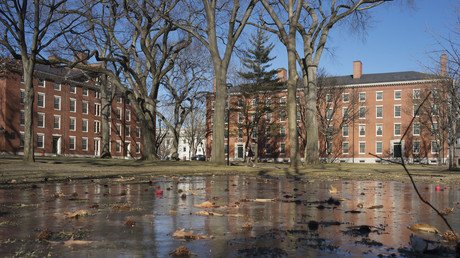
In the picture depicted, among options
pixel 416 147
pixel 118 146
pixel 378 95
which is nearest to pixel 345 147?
pixel 378 95

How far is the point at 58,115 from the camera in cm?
7381

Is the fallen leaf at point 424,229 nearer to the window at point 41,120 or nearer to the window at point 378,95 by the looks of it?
the window at point 41,120

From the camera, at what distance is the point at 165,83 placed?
2018 inches

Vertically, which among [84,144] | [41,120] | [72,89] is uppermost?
[72,89]

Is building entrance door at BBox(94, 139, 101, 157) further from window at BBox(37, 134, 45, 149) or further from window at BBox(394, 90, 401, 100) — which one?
window at BBox(394, 90, 401, 100)

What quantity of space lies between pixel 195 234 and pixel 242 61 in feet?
206

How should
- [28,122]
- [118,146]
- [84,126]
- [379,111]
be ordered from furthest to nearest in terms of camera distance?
[118,146] → [379,111] → [84,126] → [28,122]

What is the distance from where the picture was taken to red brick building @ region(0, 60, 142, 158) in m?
63.7

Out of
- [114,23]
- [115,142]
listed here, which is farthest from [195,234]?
[115,142]

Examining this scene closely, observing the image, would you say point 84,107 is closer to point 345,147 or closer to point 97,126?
point 97,126

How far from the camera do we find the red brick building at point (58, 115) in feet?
209

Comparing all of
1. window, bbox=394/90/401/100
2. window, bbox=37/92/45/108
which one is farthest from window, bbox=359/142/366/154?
window, bbox=37/92/45/108

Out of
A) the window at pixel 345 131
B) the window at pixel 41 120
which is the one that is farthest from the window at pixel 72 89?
the window at pixel 345 131

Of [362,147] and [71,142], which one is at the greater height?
[71,142]
